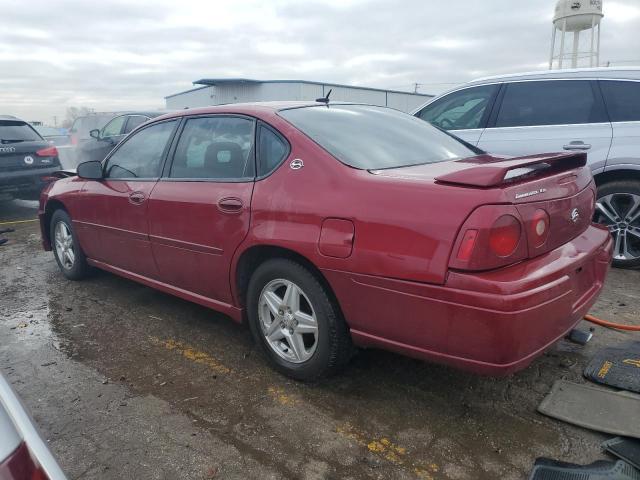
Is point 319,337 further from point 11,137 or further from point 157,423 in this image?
point 11,137

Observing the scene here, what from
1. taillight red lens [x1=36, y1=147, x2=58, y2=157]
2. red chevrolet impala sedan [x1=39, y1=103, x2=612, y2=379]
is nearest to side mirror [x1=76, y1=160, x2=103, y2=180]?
red chevrolet impala sedan [x1=39, y1=103, x2=612, y2=379]

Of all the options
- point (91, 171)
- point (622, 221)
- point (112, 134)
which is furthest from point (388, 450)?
point (112, 134)

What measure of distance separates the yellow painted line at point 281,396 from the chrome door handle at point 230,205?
1.02 metres

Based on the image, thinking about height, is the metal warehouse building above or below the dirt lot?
above

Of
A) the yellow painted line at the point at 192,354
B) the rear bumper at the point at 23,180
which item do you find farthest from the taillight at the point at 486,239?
the rear bumper at the point at 23,180

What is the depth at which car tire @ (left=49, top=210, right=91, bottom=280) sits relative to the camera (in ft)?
15.5

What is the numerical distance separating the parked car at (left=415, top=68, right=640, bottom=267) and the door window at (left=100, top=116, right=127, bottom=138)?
798 centimetres

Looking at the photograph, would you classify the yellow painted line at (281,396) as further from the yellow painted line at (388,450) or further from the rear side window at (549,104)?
the rear side window at (549,104)

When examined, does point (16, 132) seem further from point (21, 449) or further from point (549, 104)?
point (21, 449)

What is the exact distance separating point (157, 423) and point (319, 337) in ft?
3.02

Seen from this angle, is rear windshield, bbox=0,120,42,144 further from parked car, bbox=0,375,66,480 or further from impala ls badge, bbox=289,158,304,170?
parked car, bbox=0,375,66,480

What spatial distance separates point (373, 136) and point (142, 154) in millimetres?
1889

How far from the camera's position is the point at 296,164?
2770 millimetres

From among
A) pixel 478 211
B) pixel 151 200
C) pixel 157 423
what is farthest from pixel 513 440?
pixel 151 200
